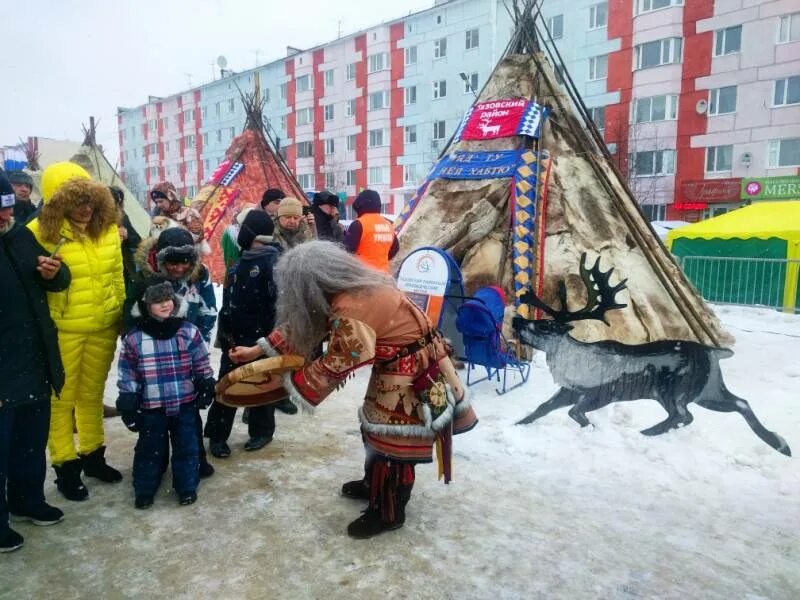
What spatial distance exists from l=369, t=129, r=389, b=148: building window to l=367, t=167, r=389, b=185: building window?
1369mm

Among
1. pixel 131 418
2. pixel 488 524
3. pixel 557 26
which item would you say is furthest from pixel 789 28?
pixel 131 418

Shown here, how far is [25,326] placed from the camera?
2.81 metres

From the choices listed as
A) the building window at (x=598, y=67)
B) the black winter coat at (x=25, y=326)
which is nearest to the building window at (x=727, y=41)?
the building window at (x=598, y=67)

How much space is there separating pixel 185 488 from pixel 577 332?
4.13 metres

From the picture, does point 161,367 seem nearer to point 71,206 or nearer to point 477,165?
point 71,206

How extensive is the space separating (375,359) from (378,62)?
32549 millimetres

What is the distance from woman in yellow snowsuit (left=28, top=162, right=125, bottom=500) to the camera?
3.17 metres

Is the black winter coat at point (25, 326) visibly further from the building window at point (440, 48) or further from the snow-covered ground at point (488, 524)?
the building window at point (440, 48)

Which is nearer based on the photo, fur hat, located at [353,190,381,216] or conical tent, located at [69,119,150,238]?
fur hat, located at [353,190,381,216]

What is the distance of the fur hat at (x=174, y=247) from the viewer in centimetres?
344

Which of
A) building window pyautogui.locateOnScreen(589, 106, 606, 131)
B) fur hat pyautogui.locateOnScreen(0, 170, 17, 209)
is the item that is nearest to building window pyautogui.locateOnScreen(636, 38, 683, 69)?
building window pyautogui.locateOnScreen(589, 106, 606, 131)

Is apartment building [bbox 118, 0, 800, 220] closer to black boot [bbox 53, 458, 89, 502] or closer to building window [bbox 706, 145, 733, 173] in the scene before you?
building window [bbox 706, 145, 733, 173]

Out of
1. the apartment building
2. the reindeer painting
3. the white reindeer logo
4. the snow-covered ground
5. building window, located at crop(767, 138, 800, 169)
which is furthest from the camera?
the apartment building

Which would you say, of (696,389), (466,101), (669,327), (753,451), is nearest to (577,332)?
(669,327)
